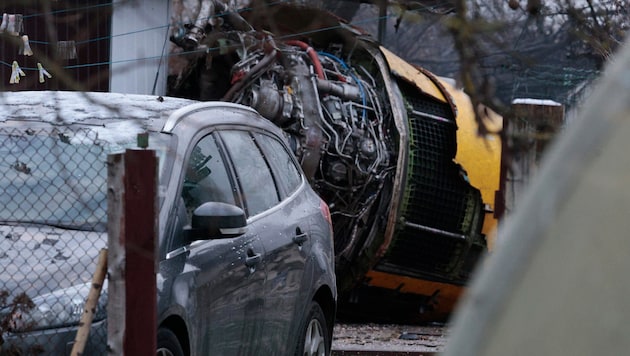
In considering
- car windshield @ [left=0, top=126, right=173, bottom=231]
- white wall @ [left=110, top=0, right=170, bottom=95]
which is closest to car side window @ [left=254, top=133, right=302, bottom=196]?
car windshield @ [left=0, top=126, right=173, bottom=231]

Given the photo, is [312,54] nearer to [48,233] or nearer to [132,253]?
[48,233]

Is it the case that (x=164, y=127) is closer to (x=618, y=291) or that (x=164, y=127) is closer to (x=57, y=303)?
(x=57, y=303)

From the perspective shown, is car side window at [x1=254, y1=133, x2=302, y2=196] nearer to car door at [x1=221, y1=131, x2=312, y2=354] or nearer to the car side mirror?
car door at [x1=221, y1=131, x2=312, y2=354]

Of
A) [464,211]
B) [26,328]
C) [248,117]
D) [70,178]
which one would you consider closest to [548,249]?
[26,328]

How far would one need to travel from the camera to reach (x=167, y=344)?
494 cm

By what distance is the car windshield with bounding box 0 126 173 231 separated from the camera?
5.29 metres

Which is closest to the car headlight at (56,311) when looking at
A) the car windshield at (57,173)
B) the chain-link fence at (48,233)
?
the chain-link fence at (48,233)

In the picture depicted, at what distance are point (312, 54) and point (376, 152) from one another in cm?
111

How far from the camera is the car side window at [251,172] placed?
613cm

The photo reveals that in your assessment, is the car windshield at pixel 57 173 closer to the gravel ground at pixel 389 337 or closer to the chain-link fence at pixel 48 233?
the chain-link fence at pixel 48 233

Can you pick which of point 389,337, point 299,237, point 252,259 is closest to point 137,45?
point 389,337

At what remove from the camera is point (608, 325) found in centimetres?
173

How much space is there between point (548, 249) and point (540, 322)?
111mm

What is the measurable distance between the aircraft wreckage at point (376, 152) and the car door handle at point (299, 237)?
150 inches
